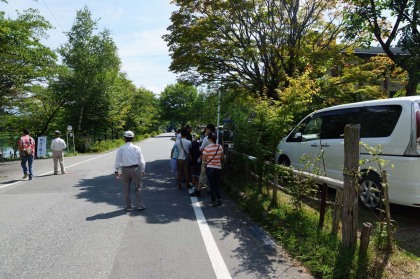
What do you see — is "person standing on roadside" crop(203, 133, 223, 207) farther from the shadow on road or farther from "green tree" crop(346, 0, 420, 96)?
"green tree" crop(346, 0, 420, 96)

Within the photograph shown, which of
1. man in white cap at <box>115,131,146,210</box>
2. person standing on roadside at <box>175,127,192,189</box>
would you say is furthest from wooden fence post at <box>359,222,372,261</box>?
person standing on roadside at <box>175,127,192,189</box>

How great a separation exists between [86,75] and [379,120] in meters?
30.2

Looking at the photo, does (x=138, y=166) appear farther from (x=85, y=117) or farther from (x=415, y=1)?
(x=85, y=117)

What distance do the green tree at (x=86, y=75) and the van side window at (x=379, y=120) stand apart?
28691 mm

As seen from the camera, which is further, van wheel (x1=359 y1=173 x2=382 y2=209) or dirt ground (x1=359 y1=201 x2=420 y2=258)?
van wheel (x1=359 y1=173 x2=382 y2=209)

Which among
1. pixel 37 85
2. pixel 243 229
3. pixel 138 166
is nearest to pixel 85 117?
pixel 37 85

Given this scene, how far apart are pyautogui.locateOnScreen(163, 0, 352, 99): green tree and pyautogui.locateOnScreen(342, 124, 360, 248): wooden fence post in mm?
8620

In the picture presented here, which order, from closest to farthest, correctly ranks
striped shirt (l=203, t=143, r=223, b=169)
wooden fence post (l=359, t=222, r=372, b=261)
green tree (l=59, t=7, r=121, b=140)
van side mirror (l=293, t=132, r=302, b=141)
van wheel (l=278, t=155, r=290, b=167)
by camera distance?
wooden fence post (l=359, t=222, r=372, b=261), striped shirt (l=203, t=143, r=223, b=169), van side mirror (l=293, t=132, r=302, b=141), van wheel (l=278, t=155, r=290, b=167), green tree (l=59, t=7, r=121, b=140)

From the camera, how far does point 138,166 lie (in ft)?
23.6

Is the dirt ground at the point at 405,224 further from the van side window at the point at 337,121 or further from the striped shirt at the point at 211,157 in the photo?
the striped shirt at the point at 211,157

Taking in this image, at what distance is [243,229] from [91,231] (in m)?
2.53

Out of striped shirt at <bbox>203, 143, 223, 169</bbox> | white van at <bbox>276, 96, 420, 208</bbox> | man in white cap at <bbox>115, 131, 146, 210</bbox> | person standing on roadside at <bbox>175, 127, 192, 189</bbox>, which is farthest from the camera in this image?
person standing on roadside at <bbox>175, 127, 192, 189</bbox>

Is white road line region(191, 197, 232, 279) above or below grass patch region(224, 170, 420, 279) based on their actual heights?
below

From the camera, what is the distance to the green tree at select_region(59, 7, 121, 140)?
103ft
